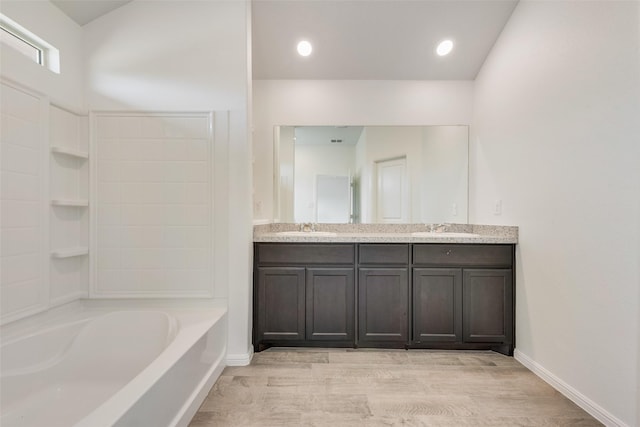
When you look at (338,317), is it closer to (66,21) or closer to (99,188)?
(99,188)

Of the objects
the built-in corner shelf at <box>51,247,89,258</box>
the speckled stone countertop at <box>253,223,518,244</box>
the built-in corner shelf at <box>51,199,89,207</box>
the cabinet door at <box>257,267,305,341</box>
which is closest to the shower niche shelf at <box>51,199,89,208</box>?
the built-in corner shelf at <box>51,199,89,207</box>

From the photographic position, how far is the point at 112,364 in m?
1.89

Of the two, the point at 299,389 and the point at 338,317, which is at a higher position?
the point at 338,317

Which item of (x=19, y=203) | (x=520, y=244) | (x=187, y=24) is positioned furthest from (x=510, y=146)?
(x=19, y=203)

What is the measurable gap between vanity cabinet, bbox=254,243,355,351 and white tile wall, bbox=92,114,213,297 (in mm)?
442

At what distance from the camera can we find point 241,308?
2270 millimetres

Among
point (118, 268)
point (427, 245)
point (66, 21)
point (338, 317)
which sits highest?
point (66, 21)

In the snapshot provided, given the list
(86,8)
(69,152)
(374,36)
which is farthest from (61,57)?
(374,36)

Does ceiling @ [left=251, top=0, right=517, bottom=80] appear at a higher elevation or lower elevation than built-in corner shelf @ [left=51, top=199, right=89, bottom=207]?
higher

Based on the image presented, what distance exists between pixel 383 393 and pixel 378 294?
0.72m

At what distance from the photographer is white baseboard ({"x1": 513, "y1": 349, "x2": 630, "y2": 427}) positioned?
1.59 meters

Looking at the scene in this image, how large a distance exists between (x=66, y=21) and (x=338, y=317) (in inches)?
112

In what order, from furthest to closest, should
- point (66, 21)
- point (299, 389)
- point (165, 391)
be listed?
point (66, 21) < point (299, 389) < point (165, 391)

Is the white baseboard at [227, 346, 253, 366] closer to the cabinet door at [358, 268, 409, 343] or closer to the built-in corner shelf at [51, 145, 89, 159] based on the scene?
the cabinet door at [358, 268, 409, 343]
